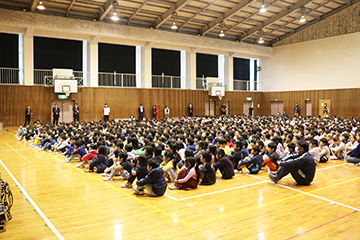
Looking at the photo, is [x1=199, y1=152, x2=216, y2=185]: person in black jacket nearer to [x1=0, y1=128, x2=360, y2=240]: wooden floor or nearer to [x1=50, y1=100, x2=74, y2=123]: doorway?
[x1=0, y1=128, x2=360, y2=240]: wooden floor

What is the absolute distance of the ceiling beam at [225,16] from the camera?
24.1m

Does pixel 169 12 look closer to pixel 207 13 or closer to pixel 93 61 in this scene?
pixel 207 13

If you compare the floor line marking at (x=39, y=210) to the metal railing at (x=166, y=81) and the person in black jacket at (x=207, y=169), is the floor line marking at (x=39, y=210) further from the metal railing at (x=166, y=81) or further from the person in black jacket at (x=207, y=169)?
the metal railing at (x=166, y=81)

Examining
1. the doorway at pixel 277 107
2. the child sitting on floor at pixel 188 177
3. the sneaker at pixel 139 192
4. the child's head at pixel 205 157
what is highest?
the doorway at pixel 277 107

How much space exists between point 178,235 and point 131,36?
73.9 ft

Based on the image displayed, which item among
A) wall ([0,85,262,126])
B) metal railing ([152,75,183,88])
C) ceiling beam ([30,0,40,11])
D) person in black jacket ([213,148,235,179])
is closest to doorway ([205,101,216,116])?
wall ([0,85,262,126])

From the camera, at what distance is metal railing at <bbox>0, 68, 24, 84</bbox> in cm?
2197

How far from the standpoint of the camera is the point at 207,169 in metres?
7.40

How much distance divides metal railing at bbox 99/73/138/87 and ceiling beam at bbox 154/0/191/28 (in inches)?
196

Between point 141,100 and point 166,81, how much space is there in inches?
152

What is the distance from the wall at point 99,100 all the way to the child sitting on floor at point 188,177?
739 inches

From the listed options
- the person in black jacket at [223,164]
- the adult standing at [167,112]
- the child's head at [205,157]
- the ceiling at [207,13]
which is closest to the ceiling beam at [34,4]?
the ceiling at [207,13]

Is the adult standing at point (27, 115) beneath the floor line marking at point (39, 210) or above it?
above

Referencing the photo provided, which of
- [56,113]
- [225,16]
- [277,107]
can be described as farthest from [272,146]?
[277,107]
